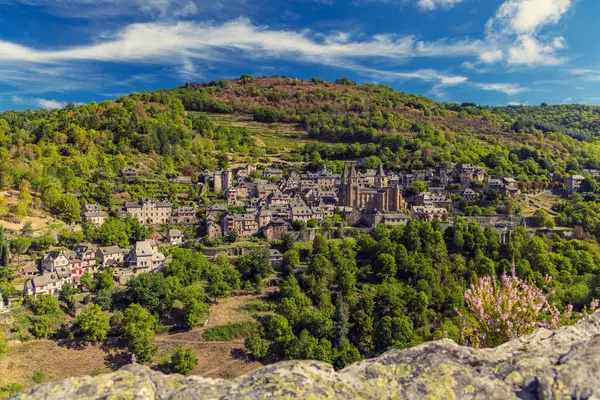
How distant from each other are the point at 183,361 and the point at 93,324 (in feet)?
28.0

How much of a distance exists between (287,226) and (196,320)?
21.2 m

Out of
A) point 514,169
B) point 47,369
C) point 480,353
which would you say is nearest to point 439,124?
point 514,169

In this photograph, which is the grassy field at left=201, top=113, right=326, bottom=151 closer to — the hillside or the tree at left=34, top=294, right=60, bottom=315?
the hillside

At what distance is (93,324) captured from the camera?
33.4 metres

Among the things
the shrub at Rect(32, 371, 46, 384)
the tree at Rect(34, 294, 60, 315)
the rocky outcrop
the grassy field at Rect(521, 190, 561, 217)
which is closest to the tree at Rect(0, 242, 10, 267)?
the tree at Rect(34, 294, 60, 315)

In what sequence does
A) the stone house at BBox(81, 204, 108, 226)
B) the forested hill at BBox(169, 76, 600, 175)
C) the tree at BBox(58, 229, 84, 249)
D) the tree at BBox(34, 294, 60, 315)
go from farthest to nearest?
the forested hill at BBox(169, 76, 600, 175) → the stone house at BBox(81, 204, 108, 226) → the tree at BBox(58, 229, 84, 249) → the tree at BBox(34, 294, 60, 315)

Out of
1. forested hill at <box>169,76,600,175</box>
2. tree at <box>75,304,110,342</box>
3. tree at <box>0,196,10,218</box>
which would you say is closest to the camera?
tree at <box>75,304,110,342</box>

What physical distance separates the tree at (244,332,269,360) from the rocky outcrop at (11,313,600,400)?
102ft

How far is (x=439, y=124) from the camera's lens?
124625 mm

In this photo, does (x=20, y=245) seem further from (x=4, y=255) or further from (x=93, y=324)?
(x=93, y=324)

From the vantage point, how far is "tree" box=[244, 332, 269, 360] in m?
34.0

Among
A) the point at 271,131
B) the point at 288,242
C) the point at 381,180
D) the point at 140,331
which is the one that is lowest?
the point at 140,331

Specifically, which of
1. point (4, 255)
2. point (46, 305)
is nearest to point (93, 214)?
point (4, 255)

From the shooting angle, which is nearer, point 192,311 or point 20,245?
point 192,311
